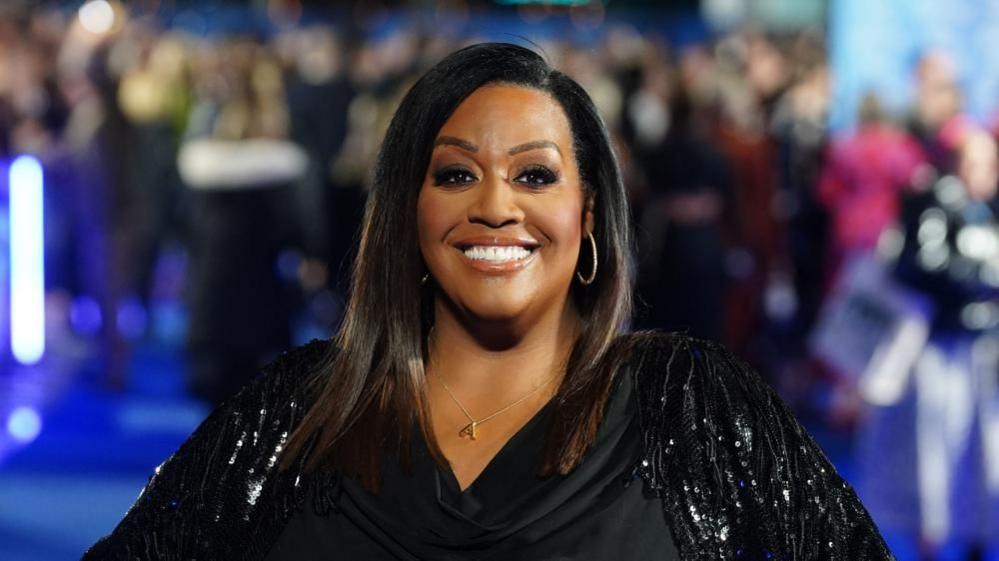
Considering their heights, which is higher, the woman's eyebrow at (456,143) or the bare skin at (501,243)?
the woman's eyebrow at (456,143)

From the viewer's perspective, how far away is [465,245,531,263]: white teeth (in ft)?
8.27

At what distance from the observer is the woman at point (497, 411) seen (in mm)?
2459

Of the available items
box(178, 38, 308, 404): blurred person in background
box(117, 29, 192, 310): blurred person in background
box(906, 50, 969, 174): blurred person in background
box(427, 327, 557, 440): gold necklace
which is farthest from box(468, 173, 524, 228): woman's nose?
box(117, 29, 192, 310): blurred person in background

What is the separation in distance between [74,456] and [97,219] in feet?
7.97

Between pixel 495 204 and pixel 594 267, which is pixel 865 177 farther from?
pixel 495 204

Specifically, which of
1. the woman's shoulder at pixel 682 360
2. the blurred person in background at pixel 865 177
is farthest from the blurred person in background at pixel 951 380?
the woman's shoulder at pixel 682 360

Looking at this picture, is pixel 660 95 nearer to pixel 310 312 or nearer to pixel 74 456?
pixel 310 312

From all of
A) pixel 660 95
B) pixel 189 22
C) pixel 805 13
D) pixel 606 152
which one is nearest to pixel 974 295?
pixel 606 152

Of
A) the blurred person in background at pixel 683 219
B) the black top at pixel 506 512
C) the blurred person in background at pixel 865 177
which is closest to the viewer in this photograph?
the black top at pixel 506 512

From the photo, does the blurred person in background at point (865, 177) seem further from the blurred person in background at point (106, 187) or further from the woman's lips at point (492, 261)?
the woman's lips at point (492, 261)

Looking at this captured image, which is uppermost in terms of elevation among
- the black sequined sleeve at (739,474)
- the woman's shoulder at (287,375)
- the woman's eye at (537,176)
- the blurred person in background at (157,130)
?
the blurred person in background at (157,130)

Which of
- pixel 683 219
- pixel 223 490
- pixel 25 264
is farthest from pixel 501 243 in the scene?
pixel 25 264

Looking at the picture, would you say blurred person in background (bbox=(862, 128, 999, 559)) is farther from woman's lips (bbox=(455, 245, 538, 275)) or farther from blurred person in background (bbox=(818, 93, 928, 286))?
woman's lips (bbox=(455, 245, 538, 275))

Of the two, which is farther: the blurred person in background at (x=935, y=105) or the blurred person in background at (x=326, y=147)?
the blurred person in background at (x=326, y=147)
